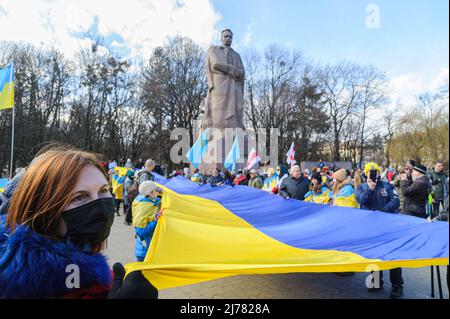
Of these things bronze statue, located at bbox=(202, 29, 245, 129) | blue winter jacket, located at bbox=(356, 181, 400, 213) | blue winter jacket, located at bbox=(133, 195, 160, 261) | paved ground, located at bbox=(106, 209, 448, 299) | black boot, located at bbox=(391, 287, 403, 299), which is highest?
bronze statue, located at bbox=(202, 29, 245, 129)

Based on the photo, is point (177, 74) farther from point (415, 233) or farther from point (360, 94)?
point (415, 233)

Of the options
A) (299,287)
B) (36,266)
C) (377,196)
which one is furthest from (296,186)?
(36,266)

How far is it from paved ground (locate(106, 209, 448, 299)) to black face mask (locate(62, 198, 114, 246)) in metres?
3.56

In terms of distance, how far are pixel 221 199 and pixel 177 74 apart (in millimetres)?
30458

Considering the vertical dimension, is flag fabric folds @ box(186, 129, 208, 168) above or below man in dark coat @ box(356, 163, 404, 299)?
above

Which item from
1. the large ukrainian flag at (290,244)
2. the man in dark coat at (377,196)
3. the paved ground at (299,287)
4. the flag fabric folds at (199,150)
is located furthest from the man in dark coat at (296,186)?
the flag fabric folds at (199,150)

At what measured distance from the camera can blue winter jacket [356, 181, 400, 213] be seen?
18.3ft

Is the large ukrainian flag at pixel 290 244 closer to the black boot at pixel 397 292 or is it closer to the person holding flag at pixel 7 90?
the black boot at pixel 397 292

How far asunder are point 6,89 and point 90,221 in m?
13.2

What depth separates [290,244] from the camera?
13.0 feet

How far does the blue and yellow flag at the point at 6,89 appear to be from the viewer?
39.1 ft

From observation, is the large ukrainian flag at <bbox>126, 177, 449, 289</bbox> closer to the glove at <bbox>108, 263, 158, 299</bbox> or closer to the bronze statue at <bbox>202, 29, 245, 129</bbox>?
the glove at <bbox>108, 263, 158, 299</bbox>

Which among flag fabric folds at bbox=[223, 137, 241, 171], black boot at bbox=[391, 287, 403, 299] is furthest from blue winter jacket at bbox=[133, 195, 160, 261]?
flag fabric folds at bbox=[223, 137, 241, 171]

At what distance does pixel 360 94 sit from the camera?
38.7m
